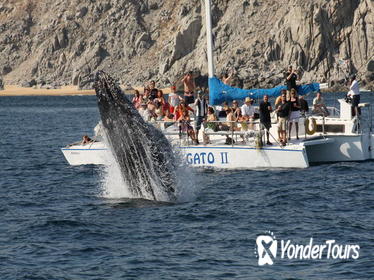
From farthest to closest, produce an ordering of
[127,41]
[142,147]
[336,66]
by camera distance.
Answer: [127,41] < [336,66] < [142,147]

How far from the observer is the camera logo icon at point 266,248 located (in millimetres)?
17384

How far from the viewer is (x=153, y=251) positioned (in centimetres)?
1819

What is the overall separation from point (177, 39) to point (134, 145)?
112 m

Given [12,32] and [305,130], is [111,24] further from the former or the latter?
[305,130]

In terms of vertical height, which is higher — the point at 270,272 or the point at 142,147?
the point at 142,147

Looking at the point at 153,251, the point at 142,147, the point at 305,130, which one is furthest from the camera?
the point at 305,130

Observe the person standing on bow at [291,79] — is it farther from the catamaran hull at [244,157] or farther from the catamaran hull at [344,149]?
the catamaran hull at [244,157]

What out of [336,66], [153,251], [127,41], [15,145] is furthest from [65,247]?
[127,41]

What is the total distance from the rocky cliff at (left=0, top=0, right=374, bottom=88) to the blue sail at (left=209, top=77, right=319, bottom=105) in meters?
72.5

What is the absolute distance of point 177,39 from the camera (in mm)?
133125

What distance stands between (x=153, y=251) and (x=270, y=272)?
109 inches


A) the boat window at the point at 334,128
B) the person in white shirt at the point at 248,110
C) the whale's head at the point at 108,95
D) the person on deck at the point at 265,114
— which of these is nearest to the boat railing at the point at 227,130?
the person on deck at the point at 265,114

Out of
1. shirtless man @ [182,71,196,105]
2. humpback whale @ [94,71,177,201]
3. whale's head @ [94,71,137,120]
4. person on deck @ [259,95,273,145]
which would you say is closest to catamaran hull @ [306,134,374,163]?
person on deck @ [259,95,273,145]

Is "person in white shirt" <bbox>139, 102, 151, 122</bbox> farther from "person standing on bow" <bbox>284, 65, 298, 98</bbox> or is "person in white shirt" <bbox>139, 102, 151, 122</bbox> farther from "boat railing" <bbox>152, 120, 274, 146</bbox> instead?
"person standing on bow" <bbox>284, 65, 298, 98</bbox>
